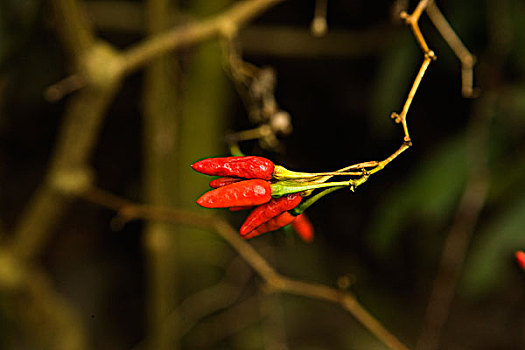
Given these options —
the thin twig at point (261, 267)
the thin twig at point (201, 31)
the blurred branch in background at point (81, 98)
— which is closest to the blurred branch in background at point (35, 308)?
the blurred branch in background at point (81, 98)

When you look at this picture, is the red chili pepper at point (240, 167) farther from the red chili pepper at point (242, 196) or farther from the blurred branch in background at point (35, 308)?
the blurred branch in background at point (35, 308)

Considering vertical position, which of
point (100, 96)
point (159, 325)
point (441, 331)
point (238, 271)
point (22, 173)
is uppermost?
point (22, 173)

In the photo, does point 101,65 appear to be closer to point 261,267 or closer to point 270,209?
point 261,267

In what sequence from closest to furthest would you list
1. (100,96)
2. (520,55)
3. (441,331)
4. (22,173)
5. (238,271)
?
(100,96) < (520,55) < (238,271) < (441,331) < (22,173)

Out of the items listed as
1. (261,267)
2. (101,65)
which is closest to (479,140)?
(261,267)

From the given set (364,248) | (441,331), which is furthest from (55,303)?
(441,331)

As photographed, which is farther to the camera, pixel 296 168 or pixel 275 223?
pixel 296 168

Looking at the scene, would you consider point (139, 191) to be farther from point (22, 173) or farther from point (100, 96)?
point (100, 96)
